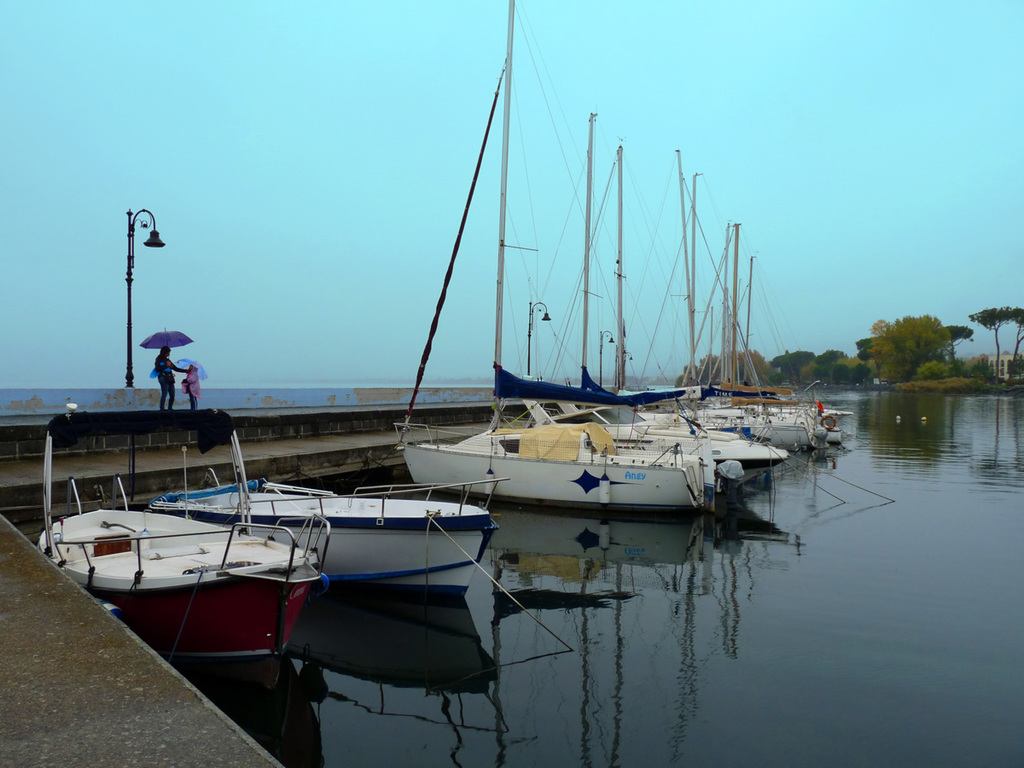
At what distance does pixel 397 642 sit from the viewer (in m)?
7.69

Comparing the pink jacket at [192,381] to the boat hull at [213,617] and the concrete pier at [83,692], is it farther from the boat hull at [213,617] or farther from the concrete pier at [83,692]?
the boat hull at [213,617]

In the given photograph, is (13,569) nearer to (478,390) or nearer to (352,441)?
(352,441)

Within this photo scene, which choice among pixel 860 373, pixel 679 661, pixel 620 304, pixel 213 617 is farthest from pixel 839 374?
pixel 213 617

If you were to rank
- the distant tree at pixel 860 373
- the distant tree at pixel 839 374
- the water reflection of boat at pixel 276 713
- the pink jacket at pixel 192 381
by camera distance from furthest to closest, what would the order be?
the distant tree at pixel 839 374, the distant tree at pixel 860 373, the pink jacket at pixel 192 381, the water reflection of boat at pixel 276 713

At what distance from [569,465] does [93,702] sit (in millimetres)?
11520

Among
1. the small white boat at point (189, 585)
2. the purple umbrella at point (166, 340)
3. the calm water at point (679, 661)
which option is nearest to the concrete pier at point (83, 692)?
the small white boat at point (189, 585)

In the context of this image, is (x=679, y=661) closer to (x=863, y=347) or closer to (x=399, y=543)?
(x=399, y=543)

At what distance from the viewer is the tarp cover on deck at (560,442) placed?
585 inches

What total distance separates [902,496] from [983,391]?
115 metres

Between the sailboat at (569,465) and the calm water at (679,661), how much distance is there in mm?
1523

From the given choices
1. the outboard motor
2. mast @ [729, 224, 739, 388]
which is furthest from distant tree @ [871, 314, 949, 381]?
the outboard motor

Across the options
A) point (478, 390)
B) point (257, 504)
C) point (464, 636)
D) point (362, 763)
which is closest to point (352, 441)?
point (257, 504)

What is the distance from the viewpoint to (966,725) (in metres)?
5.72

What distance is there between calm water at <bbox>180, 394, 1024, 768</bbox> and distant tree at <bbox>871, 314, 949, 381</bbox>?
13593 cm
